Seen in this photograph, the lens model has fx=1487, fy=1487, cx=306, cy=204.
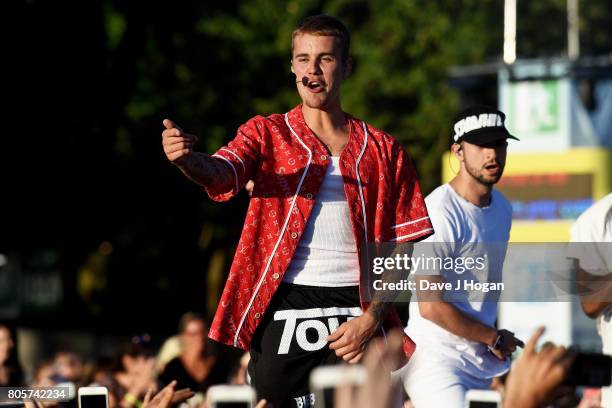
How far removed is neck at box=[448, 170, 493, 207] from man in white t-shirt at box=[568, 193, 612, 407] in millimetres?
508

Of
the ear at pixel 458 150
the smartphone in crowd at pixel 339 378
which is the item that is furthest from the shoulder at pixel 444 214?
the smartphone in crowd at pixel 339 378

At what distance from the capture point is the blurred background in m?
19.8

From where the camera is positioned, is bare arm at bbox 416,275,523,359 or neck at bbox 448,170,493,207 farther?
neck at bbox 448,170,493,207

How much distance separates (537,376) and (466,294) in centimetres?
389

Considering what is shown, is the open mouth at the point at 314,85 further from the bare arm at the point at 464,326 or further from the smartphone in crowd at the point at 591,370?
the smartphone in crowd at the point at 591,370

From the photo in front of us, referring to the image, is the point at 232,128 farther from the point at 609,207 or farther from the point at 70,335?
the point at 609,207

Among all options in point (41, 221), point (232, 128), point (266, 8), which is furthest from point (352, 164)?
point (266, 8)

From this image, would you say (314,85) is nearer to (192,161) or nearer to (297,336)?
(192,161)

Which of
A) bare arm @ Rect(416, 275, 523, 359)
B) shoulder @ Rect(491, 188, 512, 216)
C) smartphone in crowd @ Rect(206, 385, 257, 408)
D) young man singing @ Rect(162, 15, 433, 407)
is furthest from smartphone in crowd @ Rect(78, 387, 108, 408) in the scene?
shoulder @ Rect(491, 188, 512, 216)

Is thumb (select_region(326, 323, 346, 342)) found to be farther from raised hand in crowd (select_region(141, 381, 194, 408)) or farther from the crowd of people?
the crowd of people

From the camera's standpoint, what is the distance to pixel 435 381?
7227mm

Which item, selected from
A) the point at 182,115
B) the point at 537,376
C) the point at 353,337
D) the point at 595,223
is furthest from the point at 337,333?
the point at 182,115

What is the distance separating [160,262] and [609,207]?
2729 centimetres

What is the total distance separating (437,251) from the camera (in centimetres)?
687
